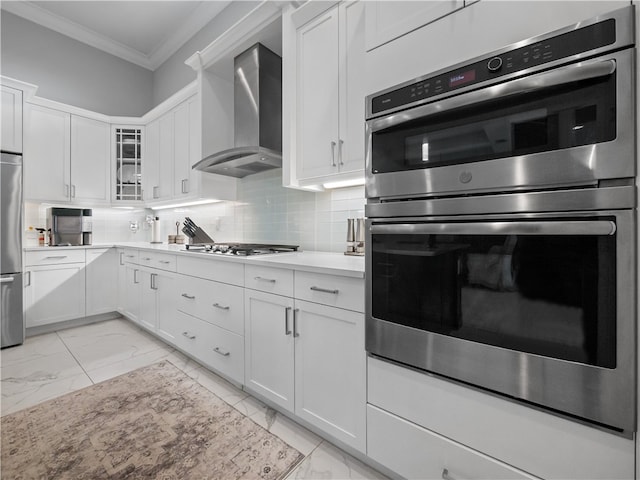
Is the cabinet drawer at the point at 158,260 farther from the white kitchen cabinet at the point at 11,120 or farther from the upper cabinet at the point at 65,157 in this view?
the white kitchen cabinet at the point at 11,120

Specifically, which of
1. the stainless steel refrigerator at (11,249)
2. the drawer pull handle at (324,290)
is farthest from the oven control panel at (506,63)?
the stainless steel refrigerator at (11,249)

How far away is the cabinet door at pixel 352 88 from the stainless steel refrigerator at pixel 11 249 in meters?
3.03

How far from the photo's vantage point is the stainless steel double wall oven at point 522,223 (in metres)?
0.75

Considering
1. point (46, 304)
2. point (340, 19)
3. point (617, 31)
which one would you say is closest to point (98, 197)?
point (46, 304)

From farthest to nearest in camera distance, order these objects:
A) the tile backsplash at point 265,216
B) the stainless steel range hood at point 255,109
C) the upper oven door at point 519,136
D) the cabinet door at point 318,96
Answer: the stainless steel range hood at point 255,109 < the tile backsplash at point 265,216 < the cabinet door at point 318,96 < the upper oven door at point 519,136

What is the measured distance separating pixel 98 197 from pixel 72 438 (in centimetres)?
300

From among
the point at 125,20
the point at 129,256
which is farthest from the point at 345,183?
the point at 125,20

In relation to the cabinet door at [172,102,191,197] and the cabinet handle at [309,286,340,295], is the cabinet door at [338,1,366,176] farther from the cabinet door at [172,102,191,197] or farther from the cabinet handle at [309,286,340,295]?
the cabinet door at [172,102,191,197]

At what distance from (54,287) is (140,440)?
99.9 inches

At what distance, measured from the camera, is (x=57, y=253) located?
308 cm

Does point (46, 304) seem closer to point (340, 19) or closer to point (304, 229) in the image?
point (304, 229)

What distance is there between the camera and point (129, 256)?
127 inches

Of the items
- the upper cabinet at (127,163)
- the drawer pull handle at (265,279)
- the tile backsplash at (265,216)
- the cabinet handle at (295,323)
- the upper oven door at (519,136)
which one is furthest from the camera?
the upper cabinet at (127,163)

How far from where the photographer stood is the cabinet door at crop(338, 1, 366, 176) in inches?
64.9
